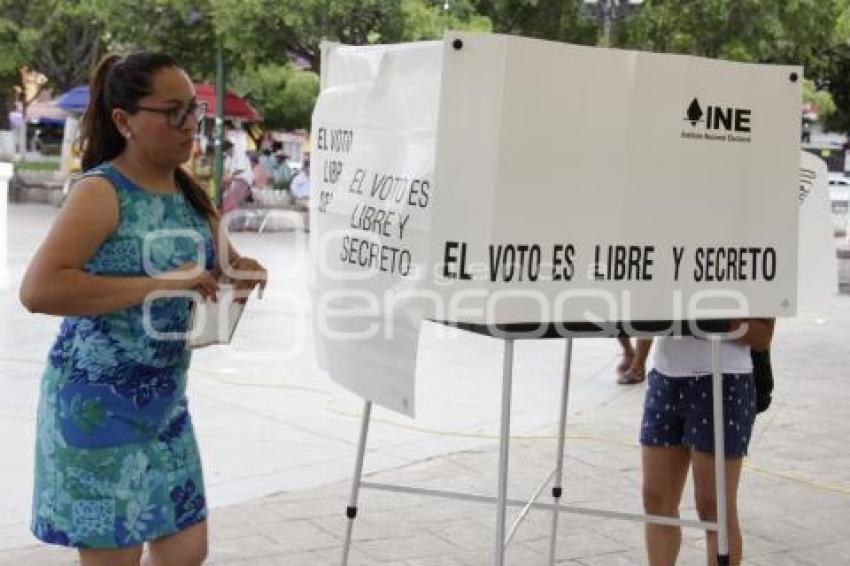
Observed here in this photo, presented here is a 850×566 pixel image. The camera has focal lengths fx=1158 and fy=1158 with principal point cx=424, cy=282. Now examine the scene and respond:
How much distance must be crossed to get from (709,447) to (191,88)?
1835mm

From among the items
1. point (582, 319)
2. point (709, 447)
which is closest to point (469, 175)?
point (582, 319)

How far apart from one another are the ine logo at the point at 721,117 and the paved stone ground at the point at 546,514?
2.25 metres

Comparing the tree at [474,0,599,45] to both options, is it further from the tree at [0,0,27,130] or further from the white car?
the tree at [0,0,27,130]

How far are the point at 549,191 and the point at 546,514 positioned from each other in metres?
2.86

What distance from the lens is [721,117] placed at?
113 inches

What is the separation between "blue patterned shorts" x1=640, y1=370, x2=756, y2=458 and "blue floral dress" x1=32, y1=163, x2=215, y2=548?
1.55 metres

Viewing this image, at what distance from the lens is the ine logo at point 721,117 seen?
2.82 meters

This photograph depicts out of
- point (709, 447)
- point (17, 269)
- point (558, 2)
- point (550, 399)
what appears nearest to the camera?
point (709, 447)

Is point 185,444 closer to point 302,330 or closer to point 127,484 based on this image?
point 127,484

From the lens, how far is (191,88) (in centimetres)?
282

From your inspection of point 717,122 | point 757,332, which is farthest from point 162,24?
point 717,122

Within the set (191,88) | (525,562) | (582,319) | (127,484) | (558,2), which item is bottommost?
(525,562)

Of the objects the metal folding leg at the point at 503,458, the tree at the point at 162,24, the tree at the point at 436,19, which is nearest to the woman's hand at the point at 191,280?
the metal folding leg at the point at 503,458

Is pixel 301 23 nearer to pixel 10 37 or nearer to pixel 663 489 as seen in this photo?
pixel 10 37
